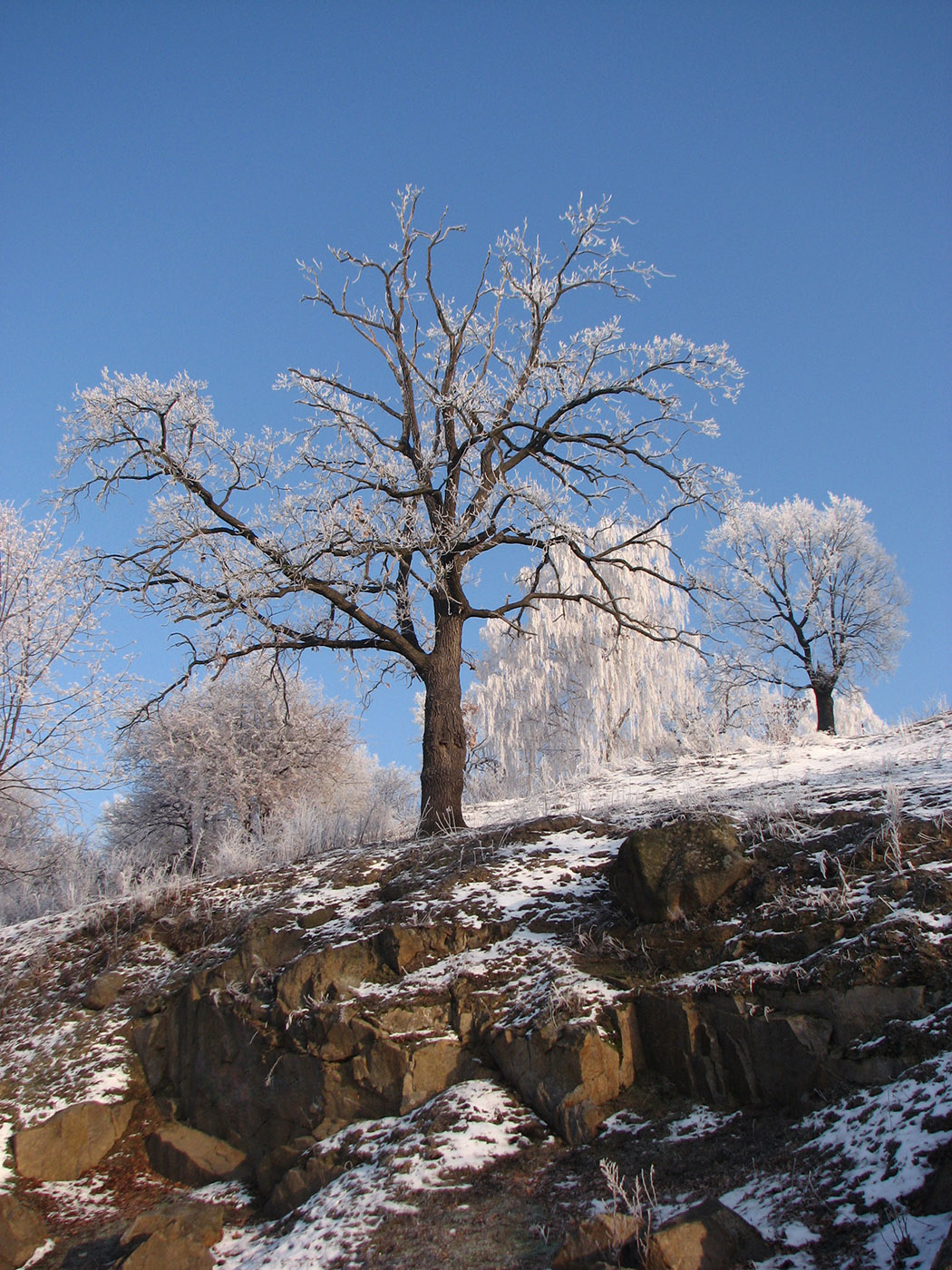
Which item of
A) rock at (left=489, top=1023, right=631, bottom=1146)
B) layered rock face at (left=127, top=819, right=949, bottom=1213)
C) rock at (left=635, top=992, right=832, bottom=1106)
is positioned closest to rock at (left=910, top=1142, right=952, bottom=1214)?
layered rock face at (left=127, top=819, right=949, bottom=1213)

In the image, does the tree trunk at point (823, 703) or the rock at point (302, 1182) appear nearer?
the rock at point (302, 1182)

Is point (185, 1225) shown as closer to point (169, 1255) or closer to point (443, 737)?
point (169, 1255)

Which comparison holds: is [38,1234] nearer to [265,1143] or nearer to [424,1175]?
[265,1143]

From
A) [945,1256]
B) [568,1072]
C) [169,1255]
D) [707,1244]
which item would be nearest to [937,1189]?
[945,1256]

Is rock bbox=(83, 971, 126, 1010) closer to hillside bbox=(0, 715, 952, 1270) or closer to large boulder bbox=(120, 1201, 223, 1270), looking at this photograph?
hillside bbox=(0, 715, 952, 1270)

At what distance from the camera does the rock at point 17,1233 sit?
5.32m

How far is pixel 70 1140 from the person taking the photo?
6422 millimetres

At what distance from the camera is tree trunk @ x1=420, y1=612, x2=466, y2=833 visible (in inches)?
405

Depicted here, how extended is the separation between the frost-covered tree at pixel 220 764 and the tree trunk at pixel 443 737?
7690 mm

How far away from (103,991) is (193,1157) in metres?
2.34

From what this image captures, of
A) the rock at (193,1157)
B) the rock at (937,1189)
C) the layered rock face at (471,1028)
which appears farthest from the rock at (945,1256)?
the rock at (193,1157)

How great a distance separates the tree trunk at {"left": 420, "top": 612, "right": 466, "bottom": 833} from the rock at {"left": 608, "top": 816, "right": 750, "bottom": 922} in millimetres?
3891

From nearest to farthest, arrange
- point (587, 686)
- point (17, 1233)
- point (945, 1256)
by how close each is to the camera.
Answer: point (945, 1256) → point (17, 1233) → point (587, 686)

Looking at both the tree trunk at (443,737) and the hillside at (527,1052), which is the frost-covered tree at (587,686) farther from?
the hillside at (527,1052)
